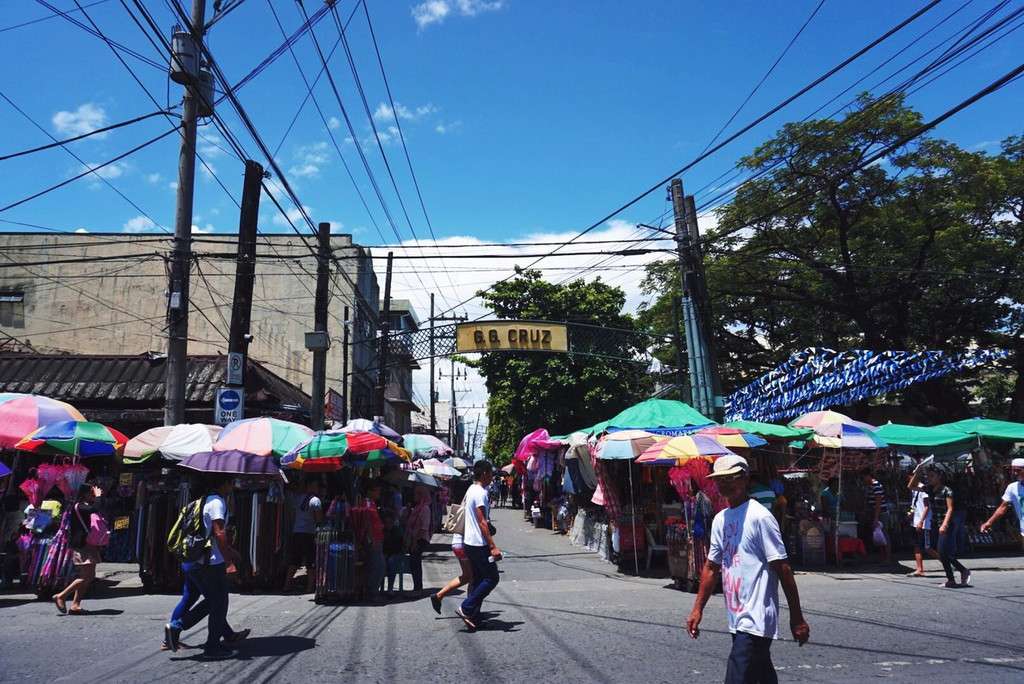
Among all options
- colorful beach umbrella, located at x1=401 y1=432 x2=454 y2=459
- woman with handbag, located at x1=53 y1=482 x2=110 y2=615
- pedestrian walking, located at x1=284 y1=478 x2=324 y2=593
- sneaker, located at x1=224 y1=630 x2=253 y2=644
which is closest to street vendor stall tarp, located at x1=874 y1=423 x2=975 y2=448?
colorful beach umbrella, located at x1=401 y1=432 x2=454 y2=459

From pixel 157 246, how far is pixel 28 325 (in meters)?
5.69

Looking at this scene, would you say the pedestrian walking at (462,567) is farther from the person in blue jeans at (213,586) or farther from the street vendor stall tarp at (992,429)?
the street vendor stall tarp at (992,429)

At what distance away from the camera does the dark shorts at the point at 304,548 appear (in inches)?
427

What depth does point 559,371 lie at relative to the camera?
98.9 ft

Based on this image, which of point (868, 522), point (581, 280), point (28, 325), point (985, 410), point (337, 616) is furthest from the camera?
point (581, 280)

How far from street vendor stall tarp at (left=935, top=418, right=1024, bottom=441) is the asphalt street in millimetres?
4018

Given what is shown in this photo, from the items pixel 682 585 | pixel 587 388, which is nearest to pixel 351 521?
pixel 682 585

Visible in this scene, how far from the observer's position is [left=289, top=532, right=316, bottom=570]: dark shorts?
1085 centimetres

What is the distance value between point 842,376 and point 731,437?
18.3 ft

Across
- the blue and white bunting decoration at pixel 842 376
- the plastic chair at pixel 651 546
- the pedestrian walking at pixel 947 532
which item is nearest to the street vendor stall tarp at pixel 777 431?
the pedestrian walking at pixel 947 532

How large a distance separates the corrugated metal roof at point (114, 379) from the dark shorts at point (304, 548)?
27.7 feet

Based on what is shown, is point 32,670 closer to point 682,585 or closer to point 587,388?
point 682,585

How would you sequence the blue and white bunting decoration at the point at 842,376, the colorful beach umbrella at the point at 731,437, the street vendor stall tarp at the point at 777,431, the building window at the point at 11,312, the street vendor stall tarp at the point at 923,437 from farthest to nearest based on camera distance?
the building window at the point at 11,312, the blue and white bunting decoration at the point at 842,376, the street vendor stall tarp at the point at 923,437, the street vendor stall tarp at the point at 777,431, the colorful beach umbrella at the point at 731,437

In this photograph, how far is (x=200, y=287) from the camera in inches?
1137
